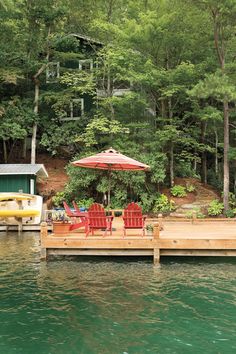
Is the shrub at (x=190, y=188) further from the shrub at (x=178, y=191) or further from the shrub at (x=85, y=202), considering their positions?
the shrub at (x=85, y=202)

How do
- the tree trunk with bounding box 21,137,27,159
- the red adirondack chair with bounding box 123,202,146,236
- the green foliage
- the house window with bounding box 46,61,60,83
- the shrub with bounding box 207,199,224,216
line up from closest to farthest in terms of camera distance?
1. the red adirondack chair with bounding box 123,202,146,236
2. the shrub with bounding box 207,199,224,216
3. the green foliage
4. the house window with bounding box 46,61,60,83
5. the tree trunk with bounding box 21,137,27,159

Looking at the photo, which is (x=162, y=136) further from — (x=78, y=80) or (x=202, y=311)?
(x=202, y=311)

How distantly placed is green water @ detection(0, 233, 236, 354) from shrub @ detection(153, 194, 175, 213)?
27.0 ft

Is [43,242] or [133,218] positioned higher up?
[133,218]

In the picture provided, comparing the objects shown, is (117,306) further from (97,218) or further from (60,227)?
(60,227)

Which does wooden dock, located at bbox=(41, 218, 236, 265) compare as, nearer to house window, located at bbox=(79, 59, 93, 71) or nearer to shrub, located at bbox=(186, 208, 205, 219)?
shrub, located at bbox=(186, 208, 205, 219)

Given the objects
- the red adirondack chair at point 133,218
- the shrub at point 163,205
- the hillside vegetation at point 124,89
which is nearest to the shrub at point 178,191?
the hillside vegetation at point 124,89

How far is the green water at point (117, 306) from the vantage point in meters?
5.72

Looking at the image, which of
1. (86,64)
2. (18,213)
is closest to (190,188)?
(18,213)

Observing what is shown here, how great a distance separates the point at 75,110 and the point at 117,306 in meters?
22.4

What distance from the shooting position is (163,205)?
64.4 feet

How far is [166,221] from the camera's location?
15.4 metres

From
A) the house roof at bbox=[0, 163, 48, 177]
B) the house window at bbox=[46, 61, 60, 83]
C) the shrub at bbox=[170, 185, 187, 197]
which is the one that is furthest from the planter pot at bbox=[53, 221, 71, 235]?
the house window at bbox=[46, 61, 60, 83]

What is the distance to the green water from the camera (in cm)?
572
